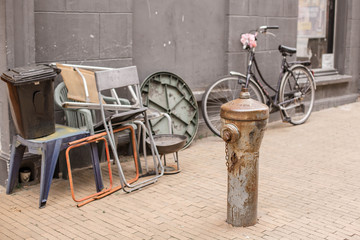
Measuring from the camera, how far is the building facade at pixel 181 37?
5719mm

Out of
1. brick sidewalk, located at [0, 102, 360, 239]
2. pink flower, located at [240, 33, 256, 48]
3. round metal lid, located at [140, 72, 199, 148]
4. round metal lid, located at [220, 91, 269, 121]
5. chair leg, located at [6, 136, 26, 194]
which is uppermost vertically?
pink flower, located at [240, 33, 256, 48]

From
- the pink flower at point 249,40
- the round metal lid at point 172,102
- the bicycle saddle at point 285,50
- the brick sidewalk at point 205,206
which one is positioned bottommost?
the brick sidewalk at point 205,206

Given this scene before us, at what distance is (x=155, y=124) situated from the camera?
6.99 metres

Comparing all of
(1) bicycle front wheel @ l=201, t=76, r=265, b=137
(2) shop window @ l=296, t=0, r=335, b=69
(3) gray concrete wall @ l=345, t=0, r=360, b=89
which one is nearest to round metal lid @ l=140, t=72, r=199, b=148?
(1) bicycle front wheel @ l=201, t=76, r=265, b=137

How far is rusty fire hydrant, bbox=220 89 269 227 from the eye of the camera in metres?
4.39

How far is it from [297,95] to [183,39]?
2298mm

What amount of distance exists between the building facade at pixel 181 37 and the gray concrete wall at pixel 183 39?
0.01 metres

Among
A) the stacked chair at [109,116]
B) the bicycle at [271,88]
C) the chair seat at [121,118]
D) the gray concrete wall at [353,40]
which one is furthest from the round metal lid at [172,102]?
the gray concrete wall at [353,40]

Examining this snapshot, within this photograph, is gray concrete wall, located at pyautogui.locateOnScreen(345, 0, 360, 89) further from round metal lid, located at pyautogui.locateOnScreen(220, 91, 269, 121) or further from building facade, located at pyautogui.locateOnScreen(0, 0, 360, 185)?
round metal lid, located at pyautogui.locateOnScreen(220, 91, 269, 121)

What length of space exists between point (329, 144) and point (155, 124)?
98.6 inches

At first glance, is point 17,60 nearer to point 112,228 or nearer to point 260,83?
point 112,228

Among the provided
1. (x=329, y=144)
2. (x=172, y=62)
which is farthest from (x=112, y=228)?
(x=329, y=144)

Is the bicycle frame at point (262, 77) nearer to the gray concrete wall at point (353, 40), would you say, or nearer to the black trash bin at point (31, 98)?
the gray concrete wall at point (353, 40)

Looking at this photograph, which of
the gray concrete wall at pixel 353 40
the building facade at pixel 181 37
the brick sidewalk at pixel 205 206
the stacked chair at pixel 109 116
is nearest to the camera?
the brick sidewalk at pixel 205 206
